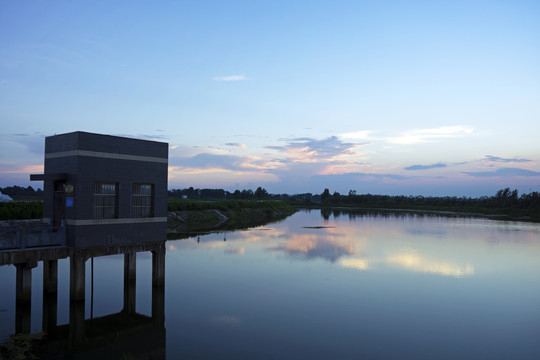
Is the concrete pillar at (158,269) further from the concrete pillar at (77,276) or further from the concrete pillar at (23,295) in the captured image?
the concrete pillar at (23,295)

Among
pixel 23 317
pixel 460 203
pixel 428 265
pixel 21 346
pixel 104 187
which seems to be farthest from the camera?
pixel 460 203

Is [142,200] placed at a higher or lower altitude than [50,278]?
higher

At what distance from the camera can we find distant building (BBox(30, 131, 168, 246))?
63.3 feet

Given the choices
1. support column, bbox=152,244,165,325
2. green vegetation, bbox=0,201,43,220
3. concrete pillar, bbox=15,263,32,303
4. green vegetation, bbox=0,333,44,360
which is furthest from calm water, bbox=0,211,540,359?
green vegetation, bbox=0,201,43,220

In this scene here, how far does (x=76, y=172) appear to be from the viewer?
19.2m

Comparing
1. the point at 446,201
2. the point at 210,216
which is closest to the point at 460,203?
the point at 446,201

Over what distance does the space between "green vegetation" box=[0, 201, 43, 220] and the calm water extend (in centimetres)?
850

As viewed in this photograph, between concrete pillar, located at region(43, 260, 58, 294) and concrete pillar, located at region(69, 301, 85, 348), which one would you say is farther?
concrete pillar, located at region(43, 260, 58, 294)

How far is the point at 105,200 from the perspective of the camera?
20375mm

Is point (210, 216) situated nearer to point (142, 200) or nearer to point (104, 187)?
point (142, 200)

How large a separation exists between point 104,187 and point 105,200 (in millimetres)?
627

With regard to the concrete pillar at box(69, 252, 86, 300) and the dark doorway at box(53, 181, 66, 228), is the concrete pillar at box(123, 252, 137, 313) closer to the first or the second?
the concrete pillar at box(69, 252, 86, 300)

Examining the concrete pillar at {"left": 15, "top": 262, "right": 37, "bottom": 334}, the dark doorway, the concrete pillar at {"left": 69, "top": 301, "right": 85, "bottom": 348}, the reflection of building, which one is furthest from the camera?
the dark doorway

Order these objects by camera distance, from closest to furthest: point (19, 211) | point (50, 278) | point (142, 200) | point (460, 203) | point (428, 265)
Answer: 1. point (142, 200)
2. point (50, 278)
3. point (428, 265)
4. point (19, 211)
5. point (460, 203)
